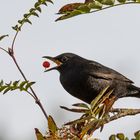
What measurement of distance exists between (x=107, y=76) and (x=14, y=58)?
531 cm

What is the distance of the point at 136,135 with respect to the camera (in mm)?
1950

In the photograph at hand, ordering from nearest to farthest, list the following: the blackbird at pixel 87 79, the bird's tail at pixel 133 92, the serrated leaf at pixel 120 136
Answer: the serrated leaf at pixel 120 136 → the blackbird at pixel 87 79 → the bird's tail at pixel 133 92

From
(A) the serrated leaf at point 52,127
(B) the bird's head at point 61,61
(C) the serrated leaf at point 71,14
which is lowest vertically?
(A) the serrated leaf at point 52,127

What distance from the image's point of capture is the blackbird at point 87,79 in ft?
24.3

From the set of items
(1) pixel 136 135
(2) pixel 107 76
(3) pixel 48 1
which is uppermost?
(2) pixel 107 76

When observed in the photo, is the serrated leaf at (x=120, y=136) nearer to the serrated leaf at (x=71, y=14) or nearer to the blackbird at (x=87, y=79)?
the serrated leaf at (x=71, y=14)

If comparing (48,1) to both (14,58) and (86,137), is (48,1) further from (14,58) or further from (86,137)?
(86,137)

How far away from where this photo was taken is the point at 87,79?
7758 mm

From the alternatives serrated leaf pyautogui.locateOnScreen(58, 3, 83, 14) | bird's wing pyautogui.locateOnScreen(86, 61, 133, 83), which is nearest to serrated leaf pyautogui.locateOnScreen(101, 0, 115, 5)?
serrated leaf pyautogui.locateOnScreen(58, 3, 83, 14)

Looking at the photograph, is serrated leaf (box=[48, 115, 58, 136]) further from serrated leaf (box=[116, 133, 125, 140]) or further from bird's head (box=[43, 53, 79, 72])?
bird's head (box=[43, 53, 79, 72])

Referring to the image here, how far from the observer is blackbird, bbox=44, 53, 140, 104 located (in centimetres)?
742

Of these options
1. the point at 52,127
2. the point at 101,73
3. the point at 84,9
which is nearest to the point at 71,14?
the point at 84,9

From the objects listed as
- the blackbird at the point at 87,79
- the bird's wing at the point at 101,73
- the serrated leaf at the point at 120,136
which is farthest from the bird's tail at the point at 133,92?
the serrated leaf at the point at 120,136

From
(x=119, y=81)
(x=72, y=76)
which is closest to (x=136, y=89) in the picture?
(x=119, y=81)
